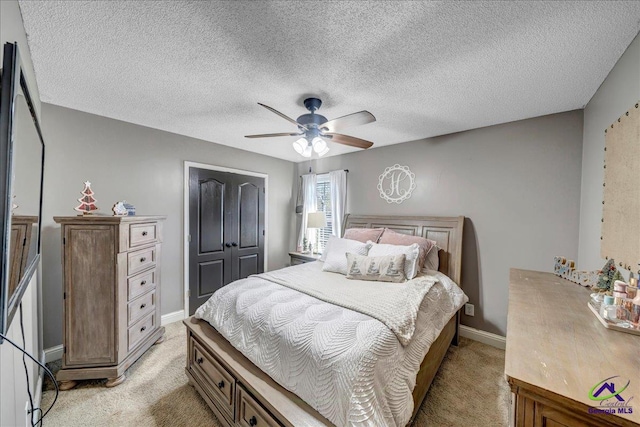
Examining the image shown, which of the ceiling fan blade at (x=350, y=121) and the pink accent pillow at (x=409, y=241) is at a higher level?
the ceiling fan blade at (x=350, y=121)

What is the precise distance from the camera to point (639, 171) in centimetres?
129

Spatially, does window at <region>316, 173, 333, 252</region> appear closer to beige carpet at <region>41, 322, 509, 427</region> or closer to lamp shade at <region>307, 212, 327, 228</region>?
lamp shade at <region>307, 212, 327, 228</region>

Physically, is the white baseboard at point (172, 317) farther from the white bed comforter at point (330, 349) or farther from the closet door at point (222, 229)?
the white bed comforter at point (330, 349)

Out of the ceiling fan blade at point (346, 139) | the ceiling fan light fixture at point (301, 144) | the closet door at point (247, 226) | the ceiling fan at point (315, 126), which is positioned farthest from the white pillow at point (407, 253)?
the closet door at point (247, 226)

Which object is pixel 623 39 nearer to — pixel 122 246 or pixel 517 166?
pixel 517 166

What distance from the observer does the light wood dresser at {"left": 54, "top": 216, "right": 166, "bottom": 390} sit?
202 cm

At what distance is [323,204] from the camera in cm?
430

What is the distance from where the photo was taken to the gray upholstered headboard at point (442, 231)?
2.82 metres

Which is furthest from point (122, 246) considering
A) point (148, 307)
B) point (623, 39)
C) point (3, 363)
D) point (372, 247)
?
point (623, 39)

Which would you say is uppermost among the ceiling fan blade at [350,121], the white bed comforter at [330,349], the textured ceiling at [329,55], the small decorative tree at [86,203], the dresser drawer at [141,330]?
the textured ceiling at [329,55]

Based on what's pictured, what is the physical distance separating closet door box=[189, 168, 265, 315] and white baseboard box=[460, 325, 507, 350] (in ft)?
9.81

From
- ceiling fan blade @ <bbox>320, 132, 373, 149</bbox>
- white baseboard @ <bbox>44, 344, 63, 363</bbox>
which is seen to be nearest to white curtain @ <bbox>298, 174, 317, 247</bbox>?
ceiling fan blade @ <bbox>320, 132, 373, 149</bbox>

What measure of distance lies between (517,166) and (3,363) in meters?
3.83

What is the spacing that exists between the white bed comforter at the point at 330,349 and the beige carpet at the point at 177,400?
55 cm
